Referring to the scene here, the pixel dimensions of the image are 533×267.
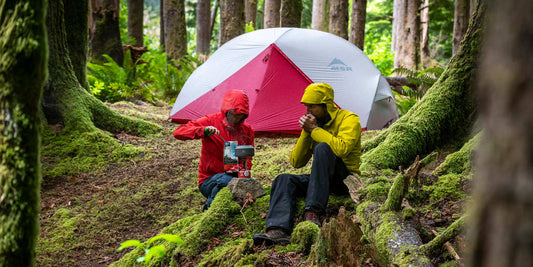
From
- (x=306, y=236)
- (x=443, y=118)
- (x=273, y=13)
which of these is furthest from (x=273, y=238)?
(x=273, y=13)

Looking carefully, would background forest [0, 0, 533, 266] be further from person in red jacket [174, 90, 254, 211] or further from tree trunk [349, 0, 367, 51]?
tree trunk [349, 0, 367, 51]

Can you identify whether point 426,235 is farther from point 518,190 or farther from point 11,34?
point 11,34

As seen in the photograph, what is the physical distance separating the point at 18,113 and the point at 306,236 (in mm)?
2013

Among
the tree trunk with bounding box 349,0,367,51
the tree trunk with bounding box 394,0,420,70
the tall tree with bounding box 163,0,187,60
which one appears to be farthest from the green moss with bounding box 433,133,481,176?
the tree trunk with bounding box 394,0,420,70

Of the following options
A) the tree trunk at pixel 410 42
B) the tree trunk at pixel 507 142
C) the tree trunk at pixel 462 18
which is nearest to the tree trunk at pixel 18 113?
the tree trunk at pixel 507 142

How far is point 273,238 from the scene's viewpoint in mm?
3467

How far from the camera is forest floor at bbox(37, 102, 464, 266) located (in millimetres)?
4004

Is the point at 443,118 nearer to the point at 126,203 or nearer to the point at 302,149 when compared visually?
the point at 302,149

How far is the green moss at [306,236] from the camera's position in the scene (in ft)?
10.6

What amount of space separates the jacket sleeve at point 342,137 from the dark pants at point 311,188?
0.06m

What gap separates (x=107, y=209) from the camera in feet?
16.4

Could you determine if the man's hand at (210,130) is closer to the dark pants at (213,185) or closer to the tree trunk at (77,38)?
the dark pants at (213,185)

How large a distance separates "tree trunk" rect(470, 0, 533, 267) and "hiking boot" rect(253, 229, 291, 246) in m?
2.58

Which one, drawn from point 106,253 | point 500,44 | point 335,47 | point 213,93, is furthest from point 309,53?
point 500,44
